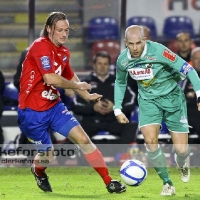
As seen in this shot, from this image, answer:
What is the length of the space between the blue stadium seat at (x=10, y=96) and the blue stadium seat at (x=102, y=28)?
157 cm

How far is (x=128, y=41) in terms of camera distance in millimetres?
7699

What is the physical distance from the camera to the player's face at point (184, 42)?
11.5m

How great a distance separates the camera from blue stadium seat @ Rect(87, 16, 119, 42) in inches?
475

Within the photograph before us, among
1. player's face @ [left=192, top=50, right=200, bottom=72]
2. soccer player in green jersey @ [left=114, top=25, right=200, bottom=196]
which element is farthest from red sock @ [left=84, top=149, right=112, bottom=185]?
player's face @ [left=192, top=50, right=200, bottom=72]

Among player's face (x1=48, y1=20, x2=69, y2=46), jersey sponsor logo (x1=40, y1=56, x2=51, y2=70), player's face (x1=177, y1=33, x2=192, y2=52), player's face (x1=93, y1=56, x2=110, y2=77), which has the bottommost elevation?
player's face (x1=93, y1=56, x2=110, y2=77)

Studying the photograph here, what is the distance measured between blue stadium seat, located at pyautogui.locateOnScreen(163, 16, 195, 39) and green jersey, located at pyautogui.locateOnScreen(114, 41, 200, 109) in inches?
170

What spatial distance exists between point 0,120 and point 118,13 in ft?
8.54

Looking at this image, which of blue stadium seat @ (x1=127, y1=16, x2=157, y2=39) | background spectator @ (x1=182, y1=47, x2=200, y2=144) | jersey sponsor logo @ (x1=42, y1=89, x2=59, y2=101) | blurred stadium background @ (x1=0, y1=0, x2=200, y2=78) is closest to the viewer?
jersey sponsor logo @ (x1=42, y1=89, x2=59, y2=101)

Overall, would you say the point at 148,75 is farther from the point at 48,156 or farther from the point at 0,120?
the point at 0,120

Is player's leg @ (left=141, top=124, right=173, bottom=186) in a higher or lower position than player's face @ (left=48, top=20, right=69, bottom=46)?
lower

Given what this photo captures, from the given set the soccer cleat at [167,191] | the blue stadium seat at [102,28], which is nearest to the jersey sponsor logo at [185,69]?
the soccer cleat at [167,191]

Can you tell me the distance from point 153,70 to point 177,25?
463cm

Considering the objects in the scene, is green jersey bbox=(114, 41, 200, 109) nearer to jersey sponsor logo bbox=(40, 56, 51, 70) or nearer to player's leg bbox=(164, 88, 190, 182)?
player's leg bbox=(164, 88, 190, 182)

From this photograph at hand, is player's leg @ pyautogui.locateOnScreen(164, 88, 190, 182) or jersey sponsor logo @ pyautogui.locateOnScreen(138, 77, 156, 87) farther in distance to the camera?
player's leg @ pyautogui.locateOnScreen(164, 88, 190, 182)
